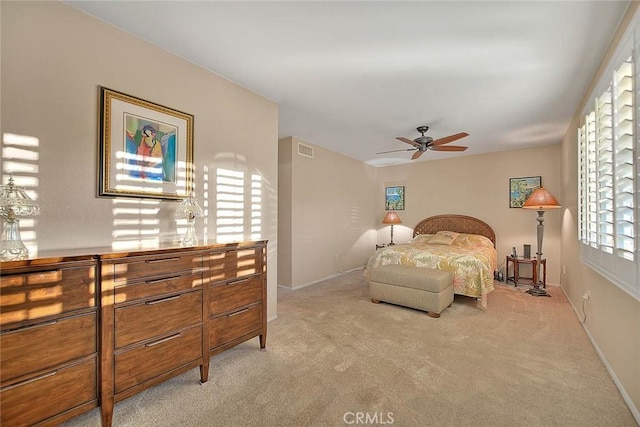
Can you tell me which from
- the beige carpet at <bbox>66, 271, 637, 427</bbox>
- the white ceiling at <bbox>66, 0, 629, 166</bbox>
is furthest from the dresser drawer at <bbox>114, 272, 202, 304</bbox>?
the white ceiling at <bbox>66, 0, 629, 166</bbox>

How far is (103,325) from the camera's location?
5.18 ft

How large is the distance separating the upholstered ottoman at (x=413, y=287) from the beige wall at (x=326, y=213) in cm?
146

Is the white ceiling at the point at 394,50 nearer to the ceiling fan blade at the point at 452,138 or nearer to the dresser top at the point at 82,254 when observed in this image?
the ceiling fan blade at the point at 452,138

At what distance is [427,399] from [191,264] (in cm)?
190

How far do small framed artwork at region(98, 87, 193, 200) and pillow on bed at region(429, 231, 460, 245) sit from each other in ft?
15.2

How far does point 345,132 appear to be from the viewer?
452cm

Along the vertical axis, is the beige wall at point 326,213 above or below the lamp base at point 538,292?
above

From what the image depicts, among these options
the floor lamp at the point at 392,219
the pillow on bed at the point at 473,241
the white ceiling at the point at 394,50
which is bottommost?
the pillow on bed at the point at 473,241

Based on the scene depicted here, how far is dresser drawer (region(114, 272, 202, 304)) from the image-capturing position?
166cm

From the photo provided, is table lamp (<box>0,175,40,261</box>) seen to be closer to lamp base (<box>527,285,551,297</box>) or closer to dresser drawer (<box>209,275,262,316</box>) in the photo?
dresser drawer (<box>209,275,262,316</box>)

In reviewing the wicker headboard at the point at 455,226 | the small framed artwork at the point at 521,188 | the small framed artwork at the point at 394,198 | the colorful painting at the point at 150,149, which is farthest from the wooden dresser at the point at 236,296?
the small framed artwork at the point at 521,188

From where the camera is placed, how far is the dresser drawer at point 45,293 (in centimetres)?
131

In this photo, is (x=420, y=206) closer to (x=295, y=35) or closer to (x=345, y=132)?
(x=345, y=132)

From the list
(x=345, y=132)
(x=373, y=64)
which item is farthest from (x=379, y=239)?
(x=373, y=64)
